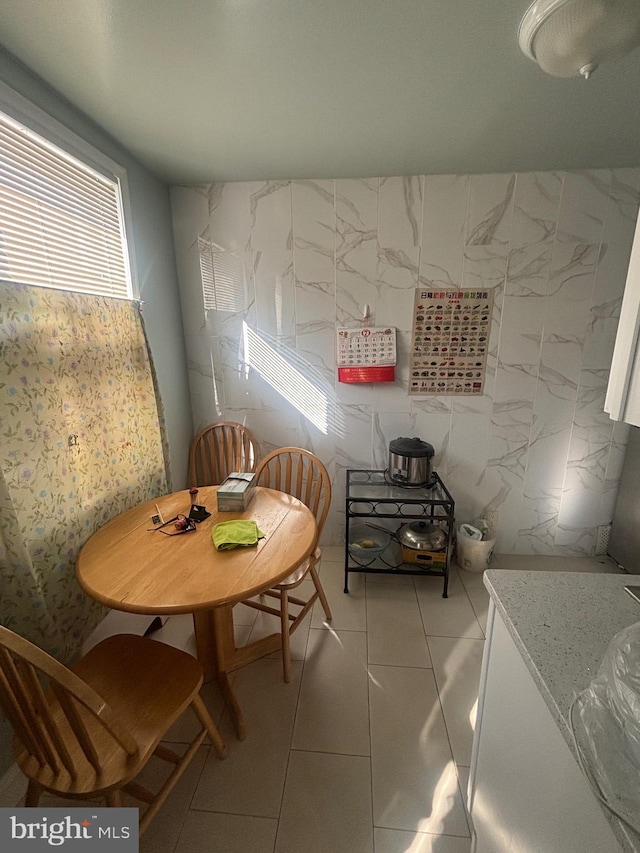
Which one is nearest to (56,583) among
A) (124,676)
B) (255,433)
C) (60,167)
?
(124,676)

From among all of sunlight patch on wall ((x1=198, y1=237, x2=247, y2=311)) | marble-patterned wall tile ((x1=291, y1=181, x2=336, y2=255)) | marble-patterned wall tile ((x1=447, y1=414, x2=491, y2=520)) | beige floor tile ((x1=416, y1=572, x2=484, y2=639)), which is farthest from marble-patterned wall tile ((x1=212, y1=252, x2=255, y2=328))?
beige floor tile ((x1=416, y1=572, x2=484, y2=639))

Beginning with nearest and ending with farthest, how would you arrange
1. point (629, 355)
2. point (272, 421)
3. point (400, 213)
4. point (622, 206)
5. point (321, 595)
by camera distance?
point (629, 355) < point (321, 595) < point (622, 206) < point (400, 213) < point (272, 421)

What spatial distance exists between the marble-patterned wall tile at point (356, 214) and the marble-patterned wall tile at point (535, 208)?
0.80 m

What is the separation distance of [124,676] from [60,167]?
1877 millimetres

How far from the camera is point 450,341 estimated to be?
223 centimetres

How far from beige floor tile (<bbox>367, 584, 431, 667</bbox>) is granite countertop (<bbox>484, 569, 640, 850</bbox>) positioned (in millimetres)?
996

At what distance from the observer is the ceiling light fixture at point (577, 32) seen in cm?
90

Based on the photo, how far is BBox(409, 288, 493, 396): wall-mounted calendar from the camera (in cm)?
218

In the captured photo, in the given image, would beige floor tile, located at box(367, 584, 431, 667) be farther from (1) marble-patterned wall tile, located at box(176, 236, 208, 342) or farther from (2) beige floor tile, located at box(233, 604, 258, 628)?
(1) marble-patterned wall tile, located at box(176, 236, 208, 342)

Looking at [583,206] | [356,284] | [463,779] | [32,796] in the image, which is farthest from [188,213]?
[463,779]

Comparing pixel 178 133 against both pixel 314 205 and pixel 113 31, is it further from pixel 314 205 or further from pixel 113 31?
pixel 314 205

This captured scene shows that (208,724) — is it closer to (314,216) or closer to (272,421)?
(272,421)

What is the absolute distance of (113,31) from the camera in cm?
104

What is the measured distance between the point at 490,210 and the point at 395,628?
7.83 feet
